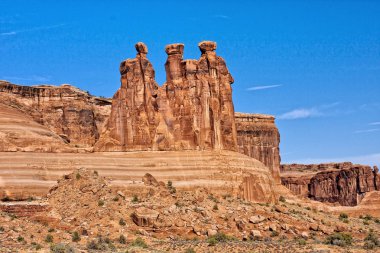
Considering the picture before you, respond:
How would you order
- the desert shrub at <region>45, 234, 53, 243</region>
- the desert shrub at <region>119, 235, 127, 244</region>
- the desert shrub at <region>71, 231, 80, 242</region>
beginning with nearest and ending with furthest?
the desert shrub at <region>45, 234, 53, 243</region> → the desert shrub at <region>71, 231, 80, 242</region> → the desert shrub at <region>119, 235, 127, 244</region>

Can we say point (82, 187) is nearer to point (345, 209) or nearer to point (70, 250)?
point (70, 250)

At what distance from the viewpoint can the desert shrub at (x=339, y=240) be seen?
64.2 meters

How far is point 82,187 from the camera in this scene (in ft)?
225

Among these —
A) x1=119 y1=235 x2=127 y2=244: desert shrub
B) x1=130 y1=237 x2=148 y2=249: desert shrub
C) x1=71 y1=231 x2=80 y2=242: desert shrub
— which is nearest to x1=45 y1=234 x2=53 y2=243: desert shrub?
x1=71 y1=231 x2=80 y2=242: desert shrub

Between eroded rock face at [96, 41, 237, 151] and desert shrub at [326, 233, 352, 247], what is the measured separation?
18.8 metres

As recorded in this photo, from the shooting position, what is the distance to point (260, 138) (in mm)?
134875

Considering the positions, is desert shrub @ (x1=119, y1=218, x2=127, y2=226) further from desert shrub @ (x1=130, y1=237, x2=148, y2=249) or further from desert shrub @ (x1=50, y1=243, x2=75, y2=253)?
desert shrub @ (x1=50, y1=243, x2=75, y2=253)

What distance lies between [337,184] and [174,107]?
85.2 m

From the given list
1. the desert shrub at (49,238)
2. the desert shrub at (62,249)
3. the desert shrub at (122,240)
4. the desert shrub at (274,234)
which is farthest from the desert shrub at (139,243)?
the desert shrub at (274,234)

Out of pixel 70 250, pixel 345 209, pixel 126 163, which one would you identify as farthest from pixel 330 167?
pixel 70 250

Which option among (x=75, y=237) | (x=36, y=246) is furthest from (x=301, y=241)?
(x=36, y=246)

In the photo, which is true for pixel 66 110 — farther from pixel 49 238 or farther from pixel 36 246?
pixel 36 246

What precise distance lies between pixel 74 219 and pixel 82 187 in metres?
4.67

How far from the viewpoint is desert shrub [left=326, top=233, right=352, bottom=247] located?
64.2m
